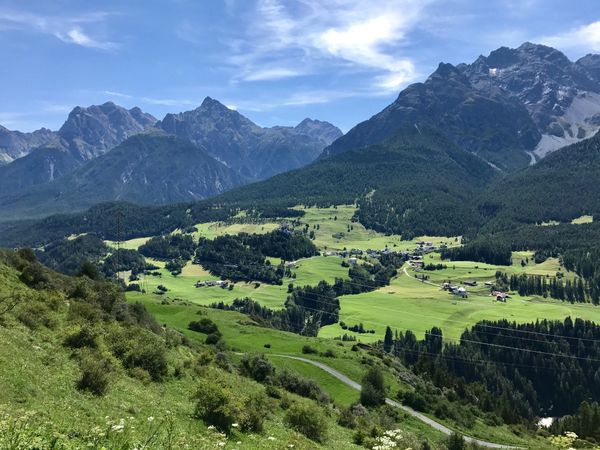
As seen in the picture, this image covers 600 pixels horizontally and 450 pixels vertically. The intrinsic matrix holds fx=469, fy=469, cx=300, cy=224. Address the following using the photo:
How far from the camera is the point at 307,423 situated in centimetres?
3934

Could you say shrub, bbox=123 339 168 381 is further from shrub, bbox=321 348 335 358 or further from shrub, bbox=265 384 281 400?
shrub, bbox=321 348 335 358

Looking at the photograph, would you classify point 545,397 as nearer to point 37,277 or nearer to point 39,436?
point 37,277

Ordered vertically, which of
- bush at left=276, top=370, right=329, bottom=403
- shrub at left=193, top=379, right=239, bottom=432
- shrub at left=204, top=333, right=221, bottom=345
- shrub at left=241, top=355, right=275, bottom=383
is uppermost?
shrub at left=193, top=379, right=239, bottom=432

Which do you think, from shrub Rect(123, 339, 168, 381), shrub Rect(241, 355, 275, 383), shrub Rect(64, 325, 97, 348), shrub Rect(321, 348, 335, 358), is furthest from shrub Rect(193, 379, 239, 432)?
shrub Rect(321, 348, 335, 358)

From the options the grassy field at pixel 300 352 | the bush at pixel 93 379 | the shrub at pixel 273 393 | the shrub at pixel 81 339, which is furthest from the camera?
the grassy field at pixel 300 352

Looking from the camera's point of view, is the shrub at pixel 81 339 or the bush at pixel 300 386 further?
the bush at pixel 300 386

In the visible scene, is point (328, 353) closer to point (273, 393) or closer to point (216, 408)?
point (273, 393)

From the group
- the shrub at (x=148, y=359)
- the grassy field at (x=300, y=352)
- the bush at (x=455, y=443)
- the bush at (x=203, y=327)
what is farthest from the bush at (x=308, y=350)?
the shrub at (x=148, y=359)

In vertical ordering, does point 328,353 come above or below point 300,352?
below

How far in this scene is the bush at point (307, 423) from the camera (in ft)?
127

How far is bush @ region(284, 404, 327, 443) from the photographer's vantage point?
38.8 m

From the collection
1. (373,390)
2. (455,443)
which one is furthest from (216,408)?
(373,390)

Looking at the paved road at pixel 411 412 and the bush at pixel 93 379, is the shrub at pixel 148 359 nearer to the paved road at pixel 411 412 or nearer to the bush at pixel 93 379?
the bush at pixel 93 379

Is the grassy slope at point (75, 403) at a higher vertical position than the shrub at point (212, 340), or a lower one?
higher
